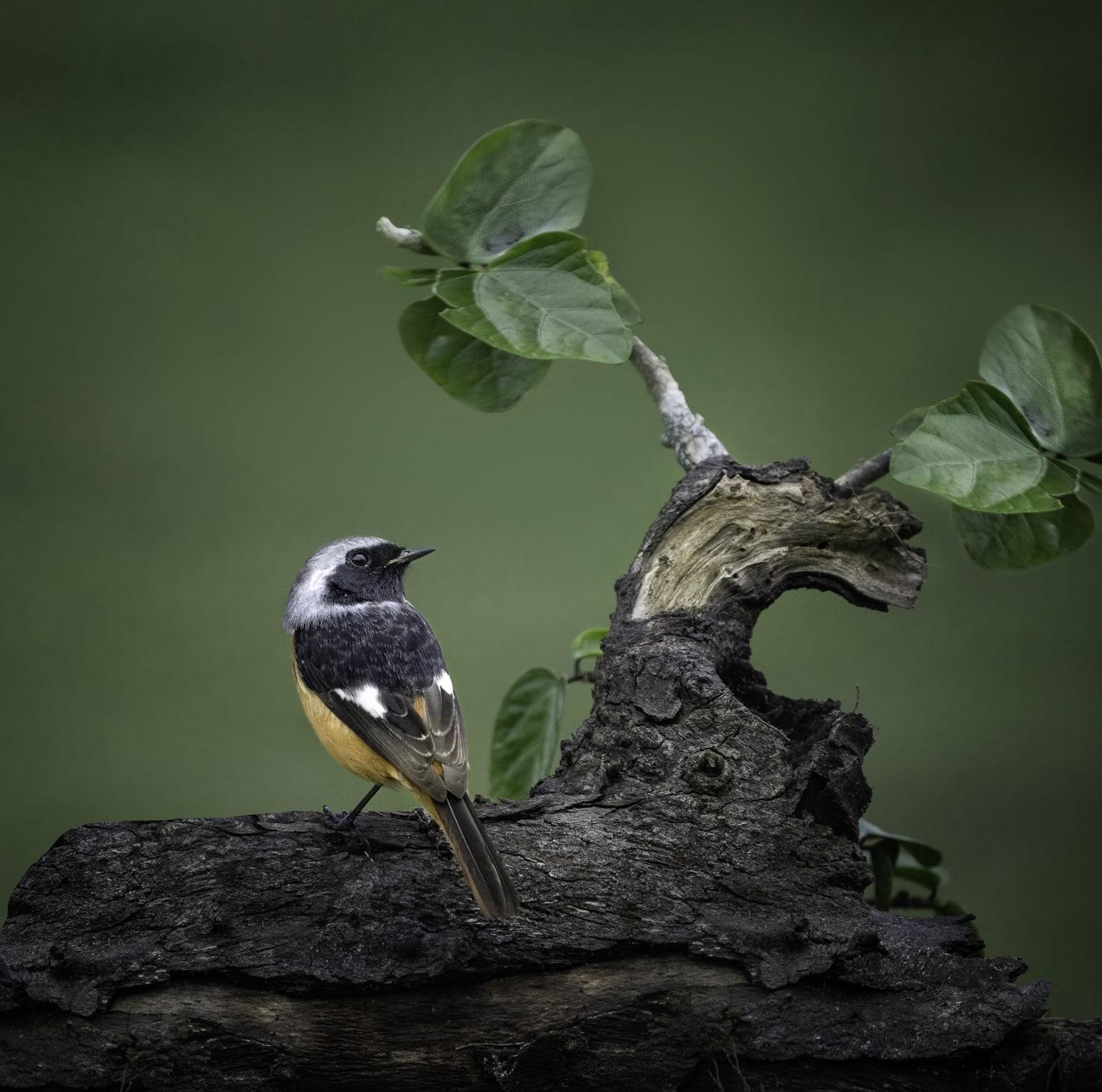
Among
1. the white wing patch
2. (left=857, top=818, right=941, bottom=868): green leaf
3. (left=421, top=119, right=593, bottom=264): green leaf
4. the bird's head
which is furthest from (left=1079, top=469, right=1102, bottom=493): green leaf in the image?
the white wing patch

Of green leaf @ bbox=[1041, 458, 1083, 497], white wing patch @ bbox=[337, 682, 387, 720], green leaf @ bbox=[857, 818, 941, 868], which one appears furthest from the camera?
green leaf @ bbox=[857, 818, 941, 868]

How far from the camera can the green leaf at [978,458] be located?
1791 mm

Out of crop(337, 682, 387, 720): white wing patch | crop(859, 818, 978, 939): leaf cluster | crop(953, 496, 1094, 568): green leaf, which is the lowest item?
crop(859, 818, 978, 939): leaf cluster

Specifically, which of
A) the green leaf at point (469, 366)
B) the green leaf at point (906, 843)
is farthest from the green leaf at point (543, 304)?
the green leaf at point (906, 843)

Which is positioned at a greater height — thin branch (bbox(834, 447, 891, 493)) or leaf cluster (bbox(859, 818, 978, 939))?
thin branch (bbox(834, 447, 891, 493))

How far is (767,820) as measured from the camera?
1545 millimetres

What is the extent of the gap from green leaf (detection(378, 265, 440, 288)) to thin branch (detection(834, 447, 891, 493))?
0.76 metres

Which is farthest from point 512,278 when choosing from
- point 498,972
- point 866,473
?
point 498,972

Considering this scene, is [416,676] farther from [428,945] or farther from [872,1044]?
[872,1044]

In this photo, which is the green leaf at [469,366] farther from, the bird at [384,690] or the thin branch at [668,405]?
the bird at [384,690]

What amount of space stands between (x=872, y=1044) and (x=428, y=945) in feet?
1.70

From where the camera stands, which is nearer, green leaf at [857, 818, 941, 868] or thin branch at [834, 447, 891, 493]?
thin branch at [834, 447, 891, 493]

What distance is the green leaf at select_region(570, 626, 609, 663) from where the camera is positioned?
2.20m

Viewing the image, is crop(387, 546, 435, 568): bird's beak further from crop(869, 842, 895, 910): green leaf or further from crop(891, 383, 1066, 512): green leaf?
crop(869, 842, 895, 910): green leaf
